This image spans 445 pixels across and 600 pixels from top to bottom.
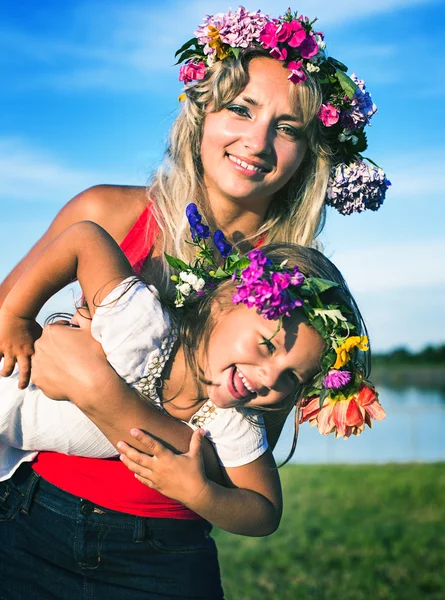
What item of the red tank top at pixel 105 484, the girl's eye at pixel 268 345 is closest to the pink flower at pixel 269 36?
the girl's eye at pixel 268 345

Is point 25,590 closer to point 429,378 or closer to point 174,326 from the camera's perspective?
point 174,326

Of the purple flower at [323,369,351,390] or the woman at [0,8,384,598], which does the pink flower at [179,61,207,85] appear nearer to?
the woman at [0,8,384,598]

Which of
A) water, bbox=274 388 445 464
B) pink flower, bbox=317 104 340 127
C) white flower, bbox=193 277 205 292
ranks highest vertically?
water, bbox=274 388 445 464

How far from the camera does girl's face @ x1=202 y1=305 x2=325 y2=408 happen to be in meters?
3.00

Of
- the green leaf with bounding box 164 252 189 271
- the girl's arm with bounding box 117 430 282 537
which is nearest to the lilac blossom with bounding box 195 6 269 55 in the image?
the green leaf with bounding box 164 252 189 271

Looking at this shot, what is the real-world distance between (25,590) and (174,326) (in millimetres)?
1250

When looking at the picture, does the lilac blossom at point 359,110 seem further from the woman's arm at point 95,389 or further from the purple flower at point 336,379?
the woman's arm at point 95,389

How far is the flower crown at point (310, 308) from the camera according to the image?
2.92 m

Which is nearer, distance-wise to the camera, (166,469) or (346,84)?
(166,469)

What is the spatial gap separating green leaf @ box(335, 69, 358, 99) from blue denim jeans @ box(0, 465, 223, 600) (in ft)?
7.26

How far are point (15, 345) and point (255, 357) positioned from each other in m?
0.96

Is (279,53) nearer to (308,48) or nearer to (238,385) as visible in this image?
(308,48)

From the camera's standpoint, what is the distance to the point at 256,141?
3.48 metres

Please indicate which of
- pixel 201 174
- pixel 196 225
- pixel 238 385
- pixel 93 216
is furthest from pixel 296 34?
pixel 238 385
